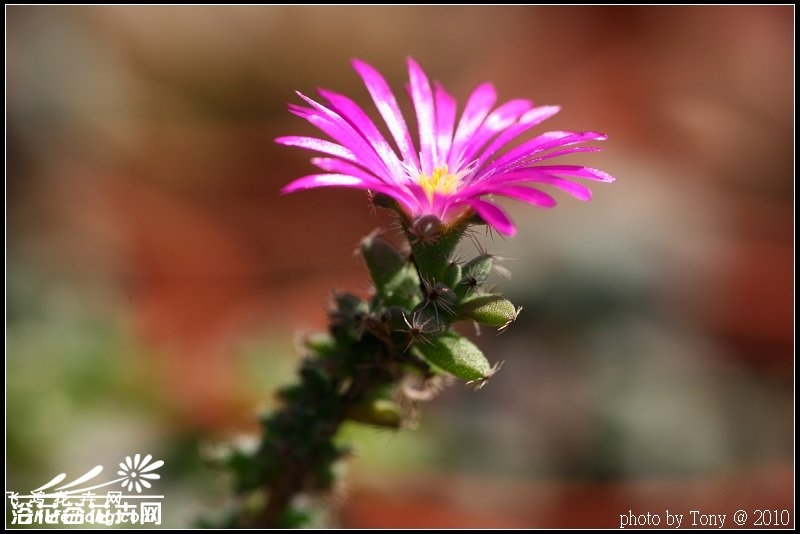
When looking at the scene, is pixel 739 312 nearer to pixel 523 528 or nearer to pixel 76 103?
pixel 523 528

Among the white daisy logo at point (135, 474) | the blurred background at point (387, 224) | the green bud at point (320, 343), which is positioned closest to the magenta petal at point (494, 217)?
the green bud at point (320, 343)

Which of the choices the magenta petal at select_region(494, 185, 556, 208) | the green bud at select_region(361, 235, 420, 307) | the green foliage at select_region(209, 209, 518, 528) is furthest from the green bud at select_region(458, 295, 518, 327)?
the magenta petal at select_region(494, 185, 556, 208)

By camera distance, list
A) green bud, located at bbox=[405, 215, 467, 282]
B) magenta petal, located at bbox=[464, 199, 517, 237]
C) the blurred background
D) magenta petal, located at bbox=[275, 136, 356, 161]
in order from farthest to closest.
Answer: the blurred background < green bud, located at bbox=[405, 215, 467, 282] < magenta petal, located at bbox=[275, 136, 356, 161] < magenta petal, located at bbox=[464, 199, 517, 237]

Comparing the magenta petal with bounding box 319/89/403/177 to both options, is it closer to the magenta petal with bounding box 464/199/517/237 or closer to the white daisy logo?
the magenta petal with bounding box 464/199/517/237

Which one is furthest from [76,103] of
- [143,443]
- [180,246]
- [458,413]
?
[458,413]

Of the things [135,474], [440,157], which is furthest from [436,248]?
[135,474]

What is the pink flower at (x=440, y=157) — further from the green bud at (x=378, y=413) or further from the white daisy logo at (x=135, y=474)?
the white daisy logo at (x=135, y=474)
